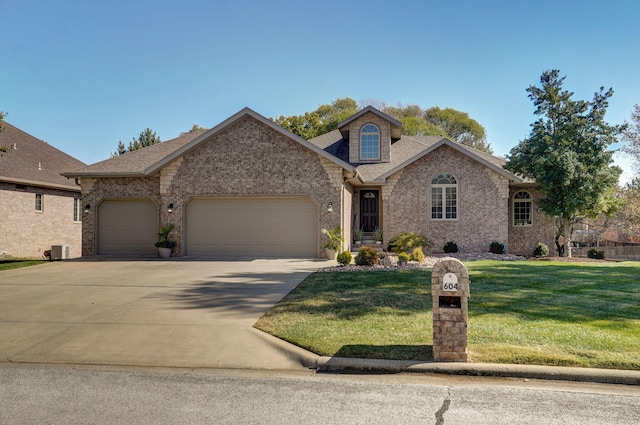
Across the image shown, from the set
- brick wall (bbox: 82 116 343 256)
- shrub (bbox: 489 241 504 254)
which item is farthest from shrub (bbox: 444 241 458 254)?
brick wall (bbox: 82 116 343 256)

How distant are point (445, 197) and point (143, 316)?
50.7 ft

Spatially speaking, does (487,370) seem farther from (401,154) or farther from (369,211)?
(401,154)

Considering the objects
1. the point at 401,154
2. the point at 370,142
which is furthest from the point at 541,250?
the point at 370,142

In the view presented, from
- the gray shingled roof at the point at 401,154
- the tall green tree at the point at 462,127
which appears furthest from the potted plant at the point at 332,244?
the tall green tree at the point at 462,127

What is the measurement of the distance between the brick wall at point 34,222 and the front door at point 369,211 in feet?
55.5

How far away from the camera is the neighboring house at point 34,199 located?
73.4ft

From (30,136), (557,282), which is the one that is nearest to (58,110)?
(30,136)

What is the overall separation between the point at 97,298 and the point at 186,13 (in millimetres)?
9349

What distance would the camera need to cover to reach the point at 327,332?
6.81 meters

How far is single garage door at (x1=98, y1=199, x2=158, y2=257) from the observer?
62.8 feet

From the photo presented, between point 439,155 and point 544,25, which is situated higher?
point 544,25

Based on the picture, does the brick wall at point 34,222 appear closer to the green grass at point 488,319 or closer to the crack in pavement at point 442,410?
the green grass at point 488,319

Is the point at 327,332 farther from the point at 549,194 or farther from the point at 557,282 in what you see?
the point at 549,194

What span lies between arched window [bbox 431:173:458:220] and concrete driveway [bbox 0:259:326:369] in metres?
9.16
